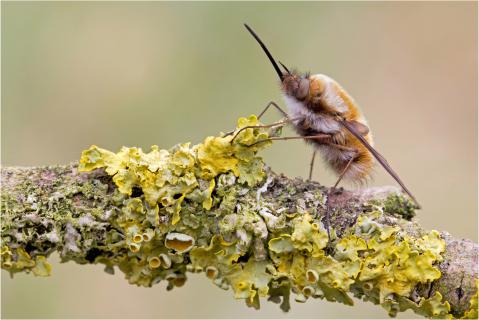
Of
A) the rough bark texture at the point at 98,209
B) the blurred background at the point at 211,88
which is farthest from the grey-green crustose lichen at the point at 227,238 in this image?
the blurred background at the point at 211,88

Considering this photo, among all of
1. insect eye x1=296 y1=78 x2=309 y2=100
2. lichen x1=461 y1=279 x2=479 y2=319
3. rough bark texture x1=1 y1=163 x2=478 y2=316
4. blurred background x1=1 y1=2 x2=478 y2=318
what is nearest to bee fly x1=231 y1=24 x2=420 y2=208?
insect eye x1=296 y1=78 x2=309 y2=100

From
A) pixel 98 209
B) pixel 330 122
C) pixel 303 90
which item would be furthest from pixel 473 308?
pixel 98 209

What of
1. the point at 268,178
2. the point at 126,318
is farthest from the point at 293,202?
the point at 126,318

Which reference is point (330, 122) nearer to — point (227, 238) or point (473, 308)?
point (227, 238)

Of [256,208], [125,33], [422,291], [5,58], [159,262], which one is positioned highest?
[125,33]

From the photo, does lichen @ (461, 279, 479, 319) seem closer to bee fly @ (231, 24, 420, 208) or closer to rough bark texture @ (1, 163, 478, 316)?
rough bark texture @ (1, 163, 478, 316)

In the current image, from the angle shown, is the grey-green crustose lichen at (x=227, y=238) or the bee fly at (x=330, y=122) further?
the bee fly at (x=330, y=122)

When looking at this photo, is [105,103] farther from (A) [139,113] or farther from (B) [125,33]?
(B) [125,33]

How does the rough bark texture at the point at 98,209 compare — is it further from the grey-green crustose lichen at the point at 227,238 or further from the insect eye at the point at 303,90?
the insect eye at the point at 303,90
